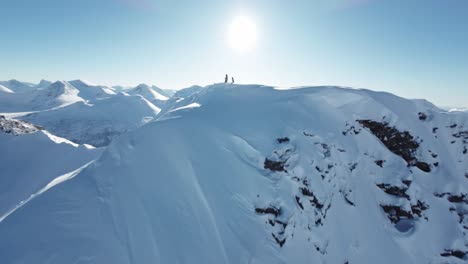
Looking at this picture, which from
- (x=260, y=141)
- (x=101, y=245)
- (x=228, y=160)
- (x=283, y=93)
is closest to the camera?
(x=101, y=245)

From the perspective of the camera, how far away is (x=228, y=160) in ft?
57.8

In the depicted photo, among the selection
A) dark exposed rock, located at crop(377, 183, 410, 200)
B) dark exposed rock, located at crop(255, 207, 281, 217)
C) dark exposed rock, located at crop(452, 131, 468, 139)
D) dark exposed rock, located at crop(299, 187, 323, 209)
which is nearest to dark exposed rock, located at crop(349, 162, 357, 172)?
dark exposed rock, located at crop(377, 183, 410, 200)

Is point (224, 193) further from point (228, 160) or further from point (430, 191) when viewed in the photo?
point (430, 191)

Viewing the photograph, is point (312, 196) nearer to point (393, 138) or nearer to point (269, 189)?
point (269, 189)

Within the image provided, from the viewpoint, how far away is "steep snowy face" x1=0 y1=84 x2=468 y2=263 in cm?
1273

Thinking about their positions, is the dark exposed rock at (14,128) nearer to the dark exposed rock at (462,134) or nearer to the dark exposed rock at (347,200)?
the dark exposed rock at (347,200)

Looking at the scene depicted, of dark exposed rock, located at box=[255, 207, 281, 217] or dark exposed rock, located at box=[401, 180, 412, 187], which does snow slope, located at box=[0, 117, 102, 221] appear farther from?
dark exposed rock, located at box=[401, 180, 412, 187]

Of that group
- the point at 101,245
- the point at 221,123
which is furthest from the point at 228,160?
the point at 101,245

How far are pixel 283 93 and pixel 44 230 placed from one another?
21855 mm

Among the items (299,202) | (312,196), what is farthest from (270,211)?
(312,196)

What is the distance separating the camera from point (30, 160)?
36.2 m

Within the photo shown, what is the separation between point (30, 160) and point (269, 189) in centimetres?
3792

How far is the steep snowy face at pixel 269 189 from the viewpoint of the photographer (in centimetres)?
1273

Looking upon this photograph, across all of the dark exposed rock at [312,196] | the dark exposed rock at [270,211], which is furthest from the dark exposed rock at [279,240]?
the dark exposed rock at [312,196]
